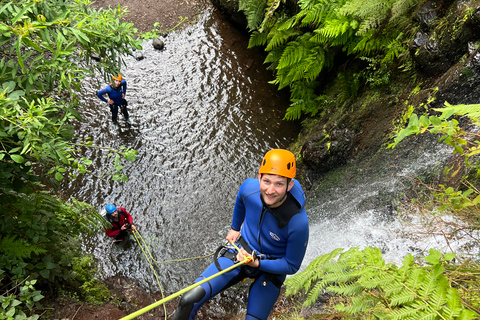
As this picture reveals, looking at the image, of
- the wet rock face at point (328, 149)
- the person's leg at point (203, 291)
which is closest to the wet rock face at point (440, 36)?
the wet rock face at point (328, 149)

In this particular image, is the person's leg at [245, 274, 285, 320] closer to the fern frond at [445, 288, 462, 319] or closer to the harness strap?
the harness strap

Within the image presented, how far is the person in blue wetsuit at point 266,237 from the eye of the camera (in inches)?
123

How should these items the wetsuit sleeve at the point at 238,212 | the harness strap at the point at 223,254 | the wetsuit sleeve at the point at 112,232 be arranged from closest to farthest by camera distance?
1. the harness strap at the point at 223,254
2. the wetsuit sleeve at the point at 238,212
3. the wetsuit sleeve at the point at 112,232

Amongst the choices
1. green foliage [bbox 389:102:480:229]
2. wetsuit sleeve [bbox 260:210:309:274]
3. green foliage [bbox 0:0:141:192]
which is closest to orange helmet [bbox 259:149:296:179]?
wetsuit sleeve [bbox 260:210:309:274]

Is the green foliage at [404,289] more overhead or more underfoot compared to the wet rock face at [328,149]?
more overhead

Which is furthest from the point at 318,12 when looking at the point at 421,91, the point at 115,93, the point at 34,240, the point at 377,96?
the point at 34,240

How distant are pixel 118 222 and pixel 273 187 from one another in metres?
4.09

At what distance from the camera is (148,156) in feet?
26.3

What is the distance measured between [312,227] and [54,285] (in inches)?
175

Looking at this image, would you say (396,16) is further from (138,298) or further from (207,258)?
(138,298)

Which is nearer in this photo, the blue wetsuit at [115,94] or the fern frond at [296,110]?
the blue wetsuit at [115,94]

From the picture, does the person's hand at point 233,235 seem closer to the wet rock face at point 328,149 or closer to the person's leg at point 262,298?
the person's leg at point 262,298

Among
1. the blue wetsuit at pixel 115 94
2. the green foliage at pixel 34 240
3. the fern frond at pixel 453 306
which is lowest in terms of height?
the fern frond at pixel 453 306

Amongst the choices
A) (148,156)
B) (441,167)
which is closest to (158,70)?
(148,156)
